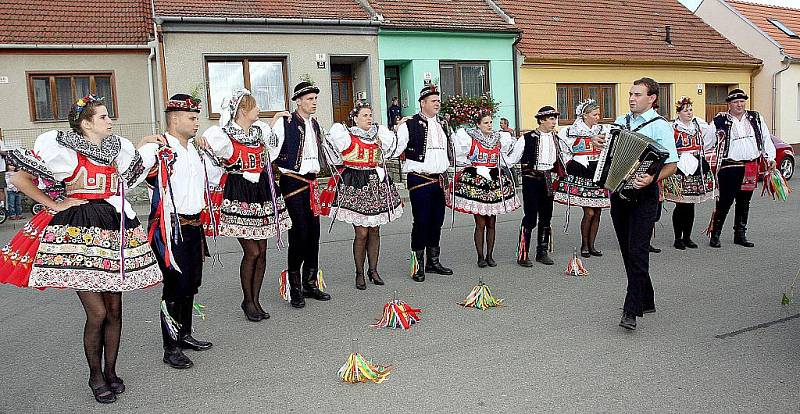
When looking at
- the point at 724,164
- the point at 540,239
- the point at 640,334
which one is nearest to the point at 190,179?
the point at 640,334

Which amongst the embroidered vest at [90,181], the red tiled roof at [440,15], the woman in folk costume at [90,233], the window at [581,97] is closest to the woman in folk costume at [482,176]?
the woman in folk costume at [90,233]

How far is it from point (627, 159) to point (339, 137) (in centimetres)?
279

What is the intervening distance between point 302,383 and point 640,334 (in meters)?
2.56

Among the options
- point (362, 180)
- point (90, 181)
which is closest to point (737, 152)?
point (362, 180)

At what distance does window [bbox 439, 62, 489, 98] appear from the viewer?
62.0 feet

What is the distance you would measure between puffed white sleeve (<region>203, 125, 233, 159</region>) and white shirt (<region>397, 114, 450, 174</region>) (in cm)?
225

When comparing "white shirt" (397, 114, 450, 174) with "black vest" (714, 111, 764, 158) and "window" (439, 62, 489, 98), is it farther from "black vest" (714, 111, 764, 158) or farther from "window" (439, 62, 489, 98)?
"window" (439, 62, 489, 98)

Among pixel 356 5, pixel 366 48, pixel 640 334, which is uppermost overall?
pixel 356 5

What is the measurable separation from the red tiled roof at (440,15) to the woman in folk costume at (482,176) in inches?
424

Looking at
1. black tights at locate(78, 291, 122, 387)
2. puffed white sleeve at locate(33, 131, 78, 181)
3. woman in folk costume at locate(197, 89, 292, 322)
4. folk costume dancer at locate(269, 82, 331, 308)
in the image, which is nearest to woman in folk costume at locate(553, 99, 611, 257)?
folk costume dancer at locate(269, 82, 331, 308)

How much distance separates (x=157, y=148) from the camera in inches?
179

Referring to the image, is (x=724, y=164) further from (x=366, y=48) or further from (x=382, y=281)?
(x=366, y=48)

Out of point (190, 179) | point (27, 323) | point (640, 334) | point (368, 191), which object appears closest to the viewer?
point (190, 179)

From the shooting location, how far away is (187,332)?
5.17m
